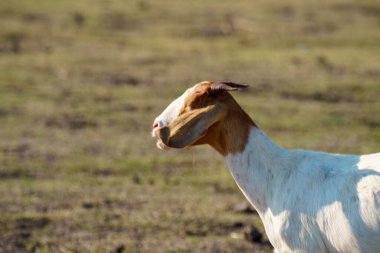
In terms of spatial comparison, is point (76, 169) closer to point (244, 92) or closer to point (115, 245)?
point (115, 245)

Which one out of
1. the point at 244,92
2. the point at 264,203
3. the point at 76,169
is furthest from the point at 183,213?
the point at 244,92

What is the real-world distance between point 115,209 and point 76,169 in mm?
1467

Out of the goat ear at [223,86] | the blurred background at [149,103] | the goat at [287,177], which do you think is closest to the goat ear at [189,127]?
the goat at [287,177]

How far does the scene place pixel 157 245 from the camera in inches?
336

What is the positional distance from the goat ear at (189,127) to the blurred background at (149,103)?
7.87ft

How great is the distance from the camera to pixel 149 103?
539 inches

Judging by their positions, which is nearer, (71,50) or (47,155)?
(47,155)

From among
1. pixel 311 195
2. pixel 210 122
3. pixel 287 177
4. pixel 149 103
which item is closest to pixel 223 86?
pixel 210 122

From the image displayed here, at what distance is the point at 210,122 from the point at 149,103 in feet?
24.5

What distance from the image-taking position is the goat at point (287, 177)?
236 inches

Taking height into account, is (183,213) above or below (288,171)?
below

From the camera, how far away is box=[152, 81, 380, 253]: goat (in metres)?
5.98

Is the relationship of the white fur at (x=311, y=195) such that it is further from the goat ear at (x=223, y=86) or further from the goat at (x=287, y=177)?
the goat ear at (x=223, y=86)

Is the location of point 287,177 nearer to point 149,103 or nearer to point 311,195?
point 311,195
